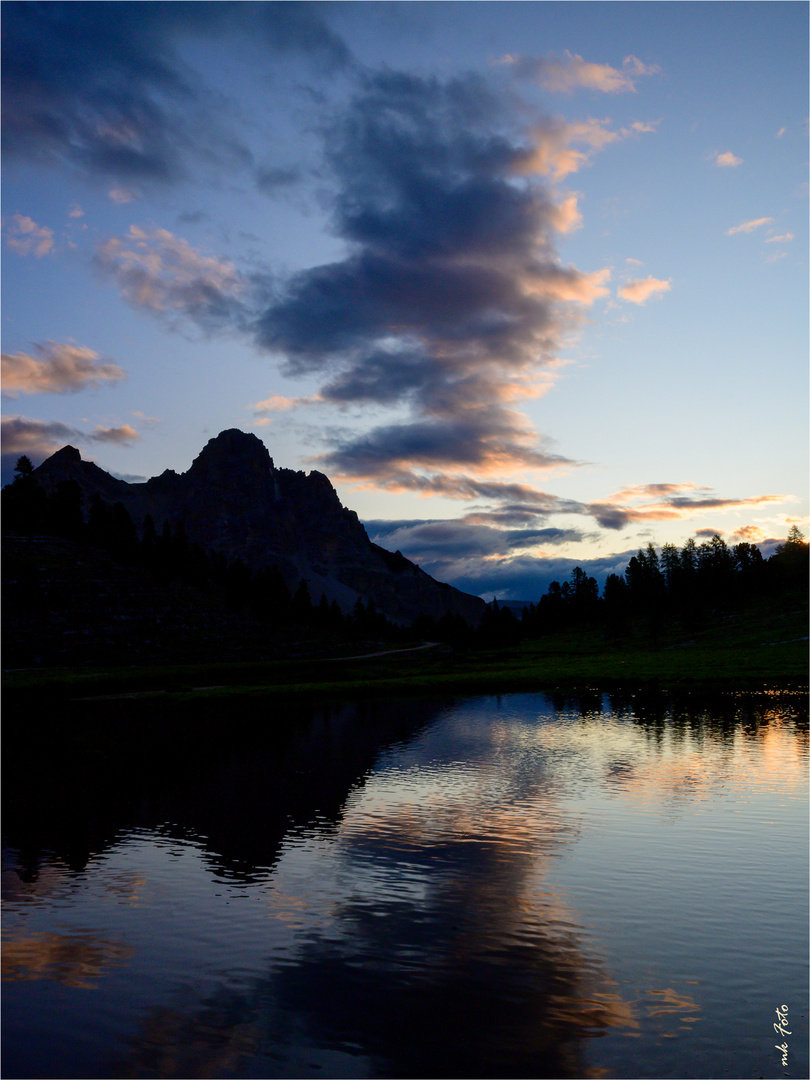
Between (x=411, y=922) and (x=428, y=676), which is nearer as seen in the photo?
(x=411, y=922)

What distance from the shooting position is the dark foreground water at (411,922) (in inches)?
498

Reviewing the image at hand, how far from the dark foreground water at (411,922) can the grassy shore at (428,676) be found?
46.8 m

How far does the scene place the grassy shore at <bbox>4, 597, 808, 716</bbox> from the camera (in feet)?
269

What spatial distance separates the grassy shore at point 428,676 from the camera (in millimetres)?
82062

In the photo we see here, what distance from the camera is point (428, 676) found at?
102 m

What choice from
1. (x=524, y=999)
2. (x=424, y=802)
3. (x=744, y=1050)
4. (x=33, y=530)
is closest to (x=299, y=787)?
(x=424, y=802)

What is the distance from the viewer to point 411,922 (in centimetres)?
1814

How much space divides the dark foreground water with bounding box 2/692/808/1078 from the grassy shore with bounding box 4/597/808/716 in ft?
154

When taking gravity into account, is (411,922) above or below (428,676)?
above

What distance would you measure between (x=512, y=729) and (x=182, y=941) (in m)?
40.2

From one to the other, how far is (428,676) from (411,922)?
84.8 metres

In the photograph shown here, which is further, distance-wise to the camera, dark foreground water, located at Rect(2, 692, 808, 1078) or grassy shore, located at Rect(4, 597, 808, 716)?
grassy shore, located at Rect(4, 597, 808, 716)

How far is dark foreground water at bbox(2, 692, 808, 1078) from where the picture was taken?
12.7 metres

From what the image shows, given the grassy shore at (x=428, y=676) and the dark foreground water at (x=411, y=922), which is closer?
the dark foreground water at (x=411, y=922)
